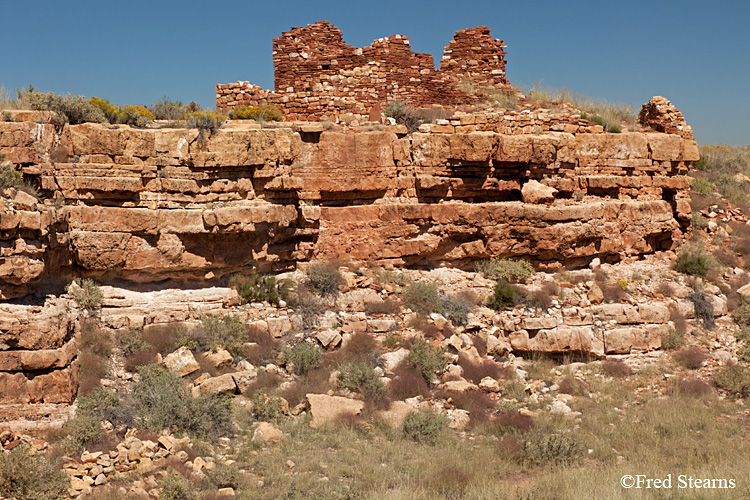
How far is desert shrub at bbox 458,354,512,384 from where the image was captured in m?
11.8

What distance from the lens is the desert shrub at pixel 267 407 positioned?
32.9 ft

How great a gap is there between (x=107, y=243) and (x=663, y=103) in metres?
13.9

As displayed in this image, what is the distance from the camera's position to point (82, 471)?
8.07m

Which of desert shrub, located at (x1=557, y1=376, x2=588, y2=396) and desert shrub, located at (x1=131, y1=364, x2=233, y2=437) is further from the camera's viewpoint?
desert shrub, located at (x1=557, y1=376, x2=588, y2=396)

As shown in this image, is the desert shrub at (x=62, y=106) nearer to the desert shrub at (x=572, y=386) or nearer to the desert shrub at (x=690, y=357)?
the desert shrub at (x=572, y=386)

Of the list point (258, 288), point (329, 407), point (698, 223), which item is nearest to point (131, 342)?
point (258, 288)

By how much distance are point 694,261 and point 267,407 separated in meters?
11.0

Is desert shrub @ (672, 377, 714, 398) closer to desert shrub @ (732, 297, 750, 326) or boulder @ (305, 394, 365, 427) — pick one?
desert shrub @ (732, 297, 750, 326)

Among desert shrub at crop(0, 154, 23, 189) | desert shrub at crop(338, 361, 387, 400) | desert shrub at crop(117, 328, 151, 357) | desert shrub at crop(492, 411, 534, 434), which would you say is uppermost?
desert shrub at crop(0, 154, 23, 189)

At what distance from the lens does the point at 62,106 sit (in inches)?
445

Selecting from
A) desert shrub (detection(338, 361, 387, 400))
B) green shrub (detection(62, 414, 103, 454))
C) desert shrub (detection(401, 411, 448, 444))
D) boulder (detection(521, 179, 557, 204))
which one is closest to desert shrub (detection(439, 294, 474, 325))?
desert shrub (detection(338, 361, 387, 400))

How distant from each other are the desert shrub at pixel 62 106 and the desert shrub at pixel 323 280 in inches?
198

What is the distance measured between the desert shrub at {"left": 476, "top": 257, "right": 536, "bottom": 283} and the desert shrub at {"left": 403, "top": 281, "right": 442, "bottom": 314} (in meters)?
1.71

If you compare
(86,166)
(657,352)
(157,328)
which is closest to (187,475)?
(157,328)
